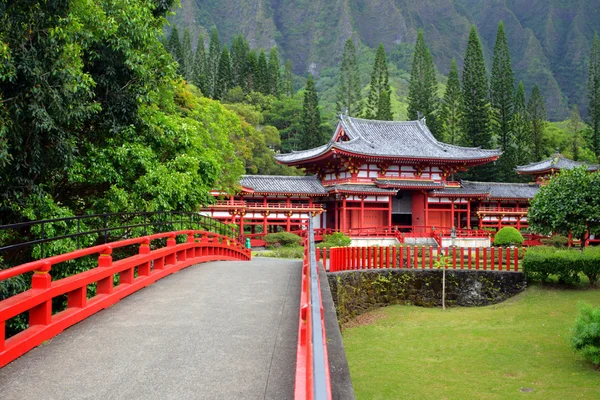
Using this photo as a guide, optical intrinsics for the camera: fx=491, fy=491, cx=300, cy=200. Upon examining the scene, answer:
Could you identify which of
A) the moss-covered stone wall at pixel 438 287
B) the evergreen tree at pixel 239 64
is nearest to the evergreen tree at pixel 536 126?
the evergreen tree at pixel 239 64

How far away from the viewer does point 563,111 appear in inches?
4525

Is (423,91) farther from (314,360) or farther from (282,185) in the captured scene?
(314,360)

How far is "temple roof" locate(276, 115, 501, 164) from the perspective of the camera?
113 feet

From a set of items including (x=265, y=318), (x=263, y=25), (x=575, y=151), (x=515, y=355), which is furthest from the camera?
(x=263, y=25)

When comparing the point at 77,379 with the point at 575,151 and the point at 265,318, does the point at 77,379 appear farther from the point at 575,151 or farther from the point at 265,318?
the point at 575,151

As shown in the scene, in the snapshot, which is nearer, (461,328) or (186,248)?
(186,248)

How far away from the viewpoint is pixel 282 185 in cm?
3412

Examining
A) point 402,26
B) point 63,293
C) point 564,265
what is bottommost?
point 564,265

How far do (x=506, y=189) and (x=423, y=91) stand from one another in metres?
24.9

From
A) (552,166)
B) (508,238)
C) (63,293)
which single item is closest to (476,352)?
(63,293)

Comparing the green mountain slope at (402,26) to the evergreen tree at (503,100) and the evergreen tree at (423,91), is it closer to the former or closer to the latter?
the evergreen tree at (423,91)

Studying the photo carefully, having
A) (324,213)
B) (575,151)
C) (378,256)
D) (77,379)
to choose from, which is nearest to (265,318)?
(77,379)

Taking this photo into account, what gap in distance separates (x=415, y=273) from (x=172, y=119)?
969 centimetres

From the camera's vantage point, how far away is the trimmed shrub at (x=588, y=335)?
9562mm
